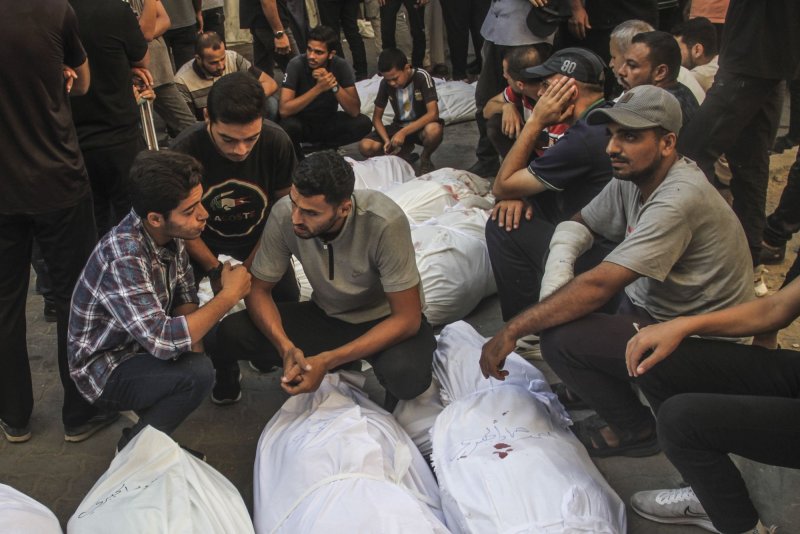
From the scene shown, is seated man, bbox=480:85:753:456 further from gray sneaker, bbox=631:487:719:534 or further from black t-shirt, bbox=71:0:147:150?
black t-shirt, bbox=71:0:147:150

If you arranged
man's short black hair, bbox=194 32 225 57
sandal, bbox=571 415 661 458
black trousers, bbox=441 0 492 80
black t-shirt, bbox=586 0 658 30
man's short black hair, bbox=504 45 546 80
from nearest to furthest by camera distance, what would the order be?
sandal, bbox=571 415 661 458, man's short black hair, bbox=504 45 546 80, black t-shirt, bbox=586 0 658 30, man's short black hair, bbox=194 32 225 57, black trousers, bbox=441 0 492 80

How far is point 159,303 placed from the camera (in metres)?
2.70

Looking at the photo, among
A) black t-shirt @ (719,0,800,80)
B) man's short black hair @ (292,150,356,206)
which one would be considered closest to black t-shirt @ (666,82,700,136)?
black t-shirt @ (719,0,800,80)

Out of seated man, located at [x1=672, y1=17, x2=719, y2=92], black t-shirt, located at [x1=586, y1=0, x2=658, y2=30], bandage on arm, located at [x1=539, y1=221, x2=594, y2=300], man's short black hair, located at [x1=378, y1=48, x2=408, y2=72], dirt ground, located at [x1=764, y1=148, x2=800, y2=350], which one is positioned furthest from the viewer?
man's short black hair, located at [x1=378, y1=48, x2=408, y2=72]

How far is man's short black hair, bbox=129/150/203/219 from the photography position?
261cm

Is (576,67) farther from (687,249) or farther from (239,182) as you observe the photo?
(239,182)

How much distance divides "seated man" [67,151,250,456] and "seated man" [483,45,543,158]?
5.34 ft

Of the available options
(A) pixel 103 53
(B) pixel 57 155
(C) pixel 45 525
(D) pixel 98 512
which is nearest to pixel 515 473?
(D) pixel 98 512

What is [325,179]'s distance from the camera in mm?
2713

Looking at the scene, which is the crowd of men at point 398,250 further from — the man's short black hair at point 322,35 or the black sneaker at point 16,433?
the man's short black hair at point 322,35

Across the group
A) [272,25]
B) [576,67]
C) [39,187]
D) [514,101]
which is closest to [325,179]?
[39,187]

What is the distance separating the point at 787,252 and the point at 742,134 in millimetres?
806

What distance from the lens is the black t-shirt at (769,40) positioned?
3.76 metres

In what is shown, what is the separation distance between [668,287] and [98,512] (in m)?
1.86
